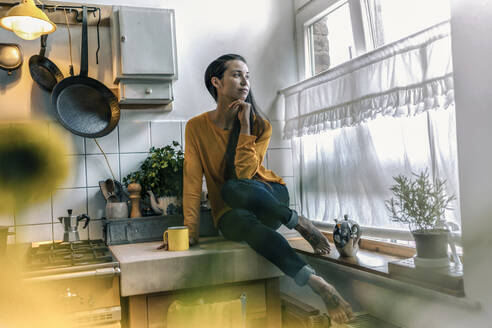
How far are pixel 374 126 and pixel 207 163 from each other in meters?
0.63

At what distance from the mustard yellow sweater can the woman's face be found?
13 centimetres

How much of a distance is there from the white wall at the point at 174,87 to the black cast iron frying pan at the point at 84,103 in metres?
0.09

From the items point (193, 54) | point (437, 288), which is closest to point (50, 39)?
point (193, 54)

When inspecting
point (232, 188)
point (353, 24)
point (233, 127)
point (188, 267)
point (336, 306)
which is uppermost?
point (353, 24)

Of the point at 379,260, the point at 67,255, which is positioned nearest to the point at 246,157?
the point at 379,260

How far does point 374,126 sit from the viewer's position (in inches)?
59.9

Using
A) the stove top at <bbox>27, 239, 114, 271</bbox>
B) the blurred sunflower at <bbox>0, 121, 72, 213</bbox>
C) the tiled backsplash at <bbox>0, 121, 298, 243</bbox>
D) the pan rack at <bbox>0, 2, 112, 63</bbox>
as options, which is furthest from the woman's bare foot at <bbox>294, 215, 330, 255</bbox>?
the pan rack at <bbox>0, 2, 112, 63</bbox>

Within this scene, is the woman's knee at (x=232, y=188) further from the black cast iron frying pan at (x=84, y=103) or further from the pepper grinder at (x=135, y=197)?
the black cast iron frying pan at (x=84, y=103)

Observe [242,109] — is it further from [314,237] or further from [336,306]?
[336,306]

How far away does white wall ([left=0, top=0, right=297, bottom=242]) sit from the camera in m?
Answer: 1.75

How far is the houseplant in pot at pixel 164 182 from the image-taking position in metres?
1.74

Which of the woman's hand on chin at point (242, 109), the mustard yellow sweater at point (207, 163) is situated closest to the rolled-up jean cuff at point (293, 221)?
the mustard yellow sweater at point (207, 163)

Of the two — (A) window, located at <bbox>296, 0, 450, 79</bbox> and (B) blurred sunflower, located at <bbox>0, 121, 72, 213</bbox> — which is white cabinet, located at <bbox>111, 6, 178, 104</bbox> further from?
(A) window, located at <bbox>296, 0, 450, 79</bbox>

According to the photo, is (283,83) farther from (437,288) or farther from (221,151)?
(437,288)
